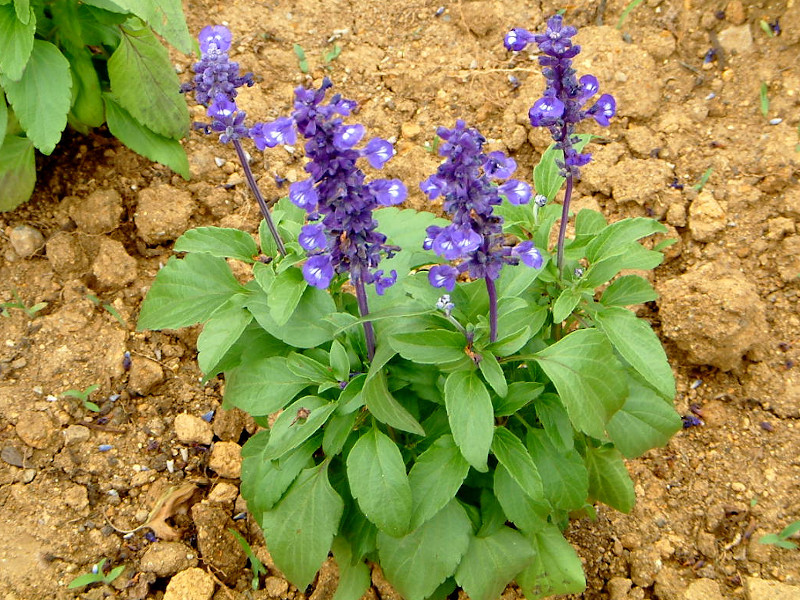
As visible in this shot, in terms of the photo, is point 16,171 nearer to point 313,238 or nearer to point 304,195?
point 313,238

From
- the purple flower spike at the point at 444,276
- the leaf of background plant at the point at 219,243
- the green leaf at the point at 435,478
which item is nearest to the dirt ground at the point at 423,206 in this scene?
the green leaf at the point at 435,478

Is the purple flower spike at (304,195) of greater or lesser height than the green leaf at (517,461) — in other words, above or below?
above

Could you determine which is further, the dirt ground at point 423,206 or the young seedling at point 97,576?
the dirt ground at point 423,206

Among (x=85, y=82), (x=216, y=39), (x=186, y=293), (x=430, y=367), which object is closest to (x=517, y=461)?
(x=430, y=367)

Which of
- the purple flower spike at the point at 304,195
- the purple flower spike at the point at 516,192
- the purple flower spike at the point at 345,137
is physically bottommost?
the purple flower spike at the point at 304,195

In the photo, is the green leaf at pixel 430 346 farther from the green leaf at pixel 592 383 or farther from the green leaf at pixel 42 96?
the green leaf at pixel 42 96

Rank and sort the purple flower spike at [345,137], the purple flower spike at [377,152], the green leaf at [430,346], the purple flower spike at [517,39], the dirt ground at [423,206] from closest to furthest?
the purple flower spike at [345,137]
the purple flower spike at [377,152]
the purple flower spike at [517,39]
the green leaf at [430,346]
the dirt ground at [423,206]

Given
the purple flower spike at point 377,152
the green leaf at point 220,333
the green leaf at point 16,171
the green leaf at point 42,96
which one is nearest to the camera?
the purple flower spike at point 377,152
